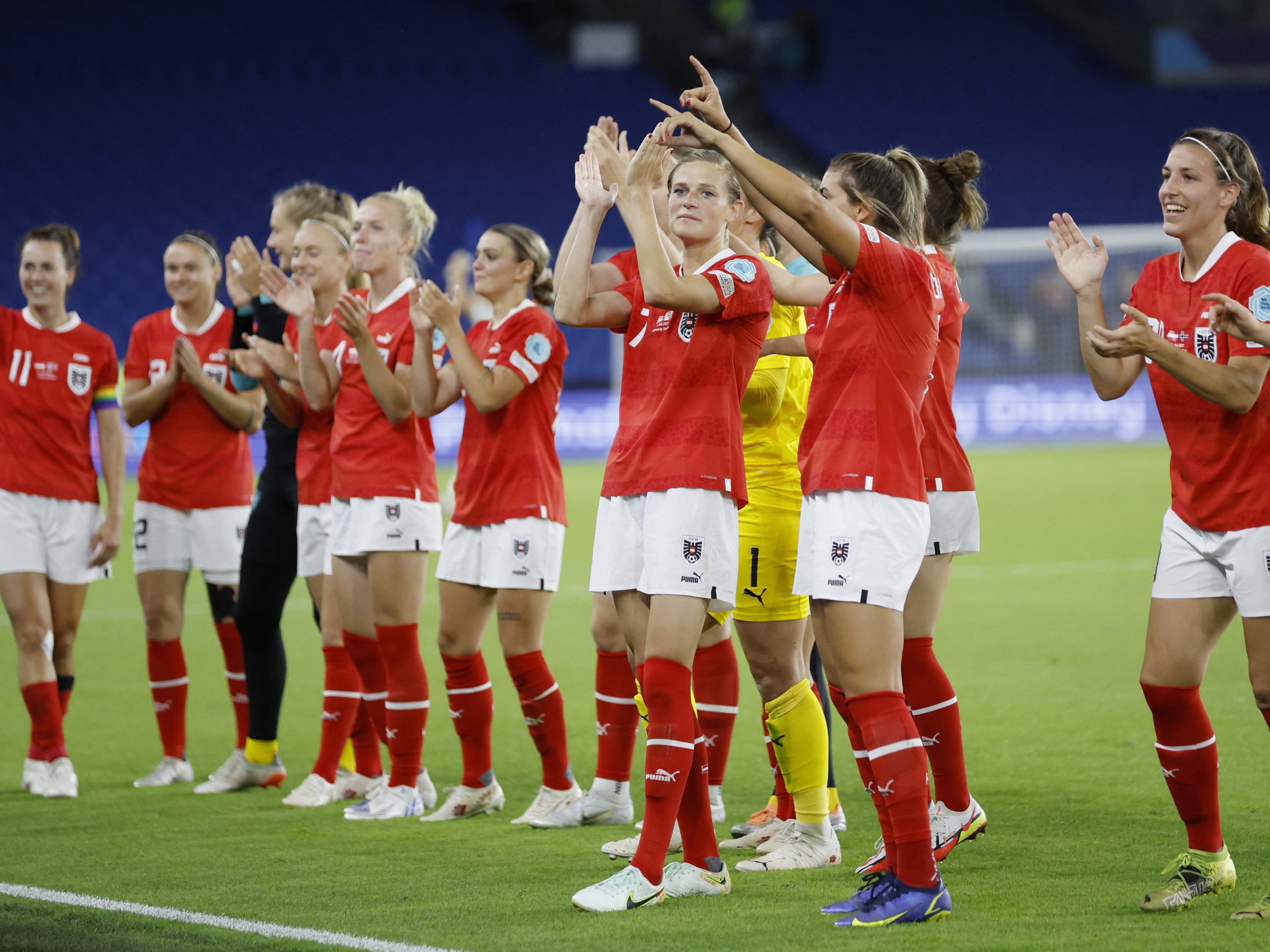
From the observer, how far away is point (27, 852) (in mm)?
4996

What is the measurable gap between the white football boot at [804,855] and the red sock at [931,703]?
0.40 meters

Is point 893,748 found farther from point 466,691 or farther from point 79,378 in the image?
point 79,378

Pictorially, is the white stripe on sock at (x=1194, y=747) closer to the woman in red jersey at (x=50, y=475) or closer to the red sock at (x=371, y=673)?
the red sock at (x=371, y=673)

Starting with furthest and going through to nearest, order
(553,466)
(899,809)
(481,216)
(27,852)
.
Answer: (481,216) → (553,466) → (27,852) → (899,809)

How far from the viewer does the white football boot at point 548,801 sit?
5.43 meters

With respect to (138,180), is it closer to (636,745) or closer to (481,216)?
(481,216)

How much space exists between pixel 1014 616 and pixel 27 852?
7082 mm

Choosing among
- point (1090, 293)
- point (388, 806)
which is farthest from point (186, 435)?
point (1090, 293)

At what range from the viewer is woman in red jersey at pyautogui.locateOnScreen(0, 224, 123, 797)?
20.2 ft

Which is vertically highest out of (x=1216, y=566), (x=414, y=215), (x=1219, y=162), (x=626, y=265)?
(x=414, y=215)

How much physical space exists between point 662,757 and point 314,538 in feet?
8.18

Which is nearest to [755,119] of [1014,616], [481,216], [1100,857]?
[481,216]

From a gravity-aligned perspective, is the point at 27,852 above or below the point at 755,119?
below

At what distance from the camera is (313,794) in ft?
19.1
